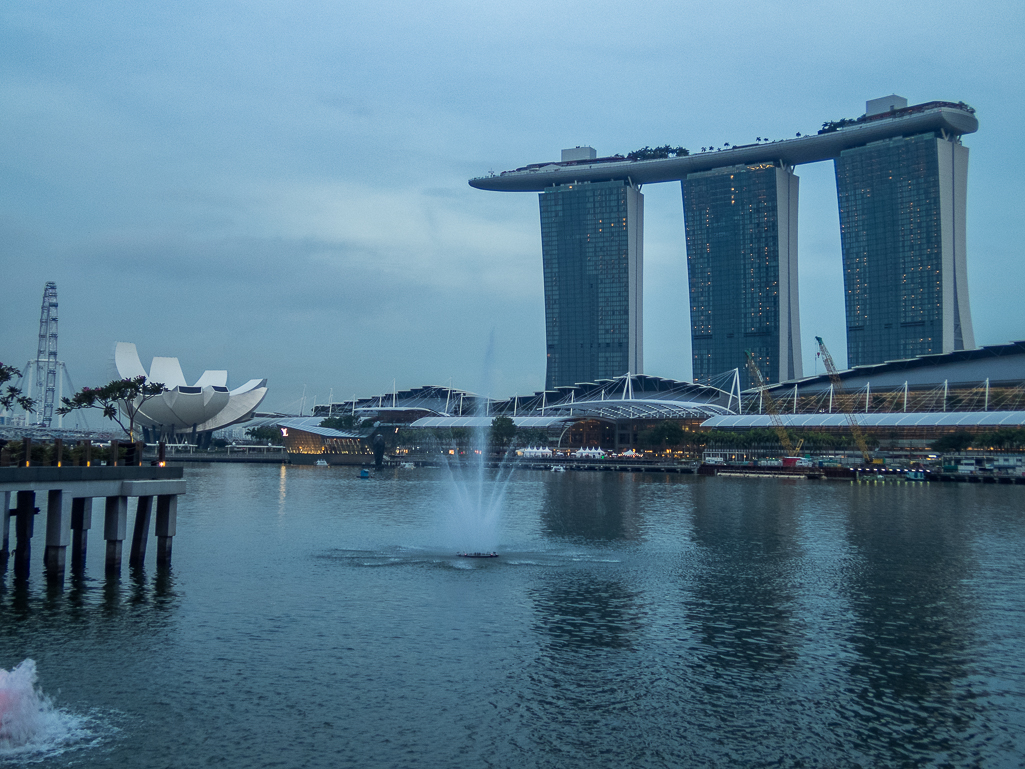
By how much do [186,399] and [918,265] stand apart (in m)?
145

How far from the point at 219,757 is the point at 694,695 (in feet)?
30.4

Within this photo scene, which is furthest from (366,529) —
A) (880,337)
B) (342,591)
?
(880,337)

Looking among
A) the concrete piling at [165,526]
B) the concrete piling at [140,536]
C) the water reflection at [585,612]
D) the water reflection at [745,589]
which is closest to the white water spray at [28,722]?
the water reflection at [585,612]

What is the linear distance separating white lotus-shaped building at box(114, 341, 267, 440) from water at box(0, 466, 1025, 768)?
5296 inches

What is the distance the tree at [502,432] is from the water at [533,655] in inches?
4679

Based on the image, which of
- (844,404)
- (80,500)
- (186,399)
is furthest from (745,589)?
(186,399)

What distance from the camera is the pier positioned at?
2805 cm

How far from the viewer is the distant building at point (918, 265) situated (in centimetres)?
18925

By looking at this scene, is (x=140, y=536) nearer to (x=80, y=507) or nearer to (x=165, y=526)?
(x=165, y=526)

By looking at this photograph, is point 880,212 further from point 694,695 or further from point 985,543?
point 694,695

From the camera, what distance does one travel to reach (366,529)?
4825 cm

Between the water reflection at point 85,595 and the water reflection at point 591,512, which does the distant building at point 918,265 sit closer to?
the water reflection at point 591,512

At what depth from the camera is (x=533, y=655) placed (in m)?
22.0

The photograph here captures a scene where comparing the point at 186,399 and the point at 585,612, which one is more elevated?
the point at 186,399
